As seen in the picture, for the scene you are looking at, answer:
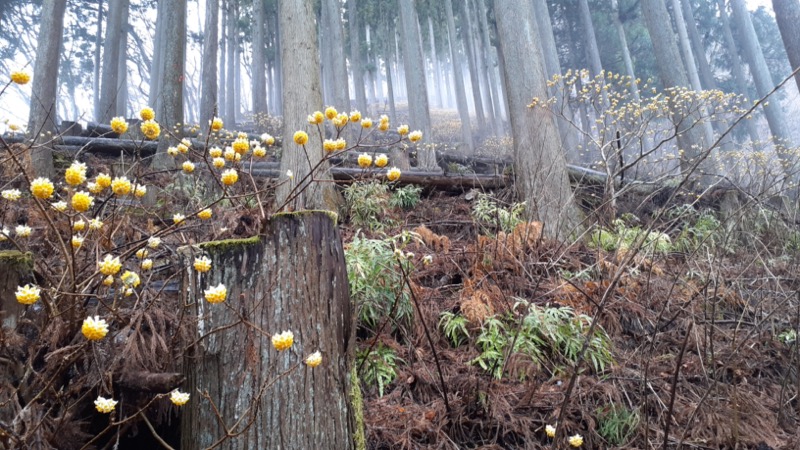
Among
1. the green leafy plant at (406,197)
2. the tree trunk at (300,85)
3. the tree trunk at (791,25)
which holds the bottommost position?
the green leafy plant at (406,197)

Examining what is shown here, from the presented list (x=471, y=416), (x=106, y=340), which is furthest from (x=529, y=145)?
(x=106, y=340)

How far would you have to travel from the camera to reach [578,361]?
63.5 inches

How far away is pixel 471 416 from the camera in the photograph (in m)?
2.43

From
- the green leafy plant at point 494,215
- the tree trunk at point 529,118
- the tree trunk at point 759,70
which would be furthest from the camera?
the tree trunk at point 759,70

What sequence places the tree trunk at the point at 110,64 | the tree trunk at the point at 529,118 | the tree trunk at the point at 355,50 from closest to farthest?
the tree trunk at the point at 529,118 < the tree trunk at the point at 110,64 < the tree trunk at the point at 355,50

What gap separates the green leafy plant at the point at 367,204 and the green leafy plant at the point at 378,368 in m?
2.64

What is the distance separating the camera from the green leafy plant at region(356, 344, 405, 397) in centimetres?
270

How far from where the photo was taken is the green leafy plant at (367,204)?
5.50 m

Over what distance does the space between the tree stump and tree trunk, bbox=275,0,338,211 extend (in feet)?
11.3

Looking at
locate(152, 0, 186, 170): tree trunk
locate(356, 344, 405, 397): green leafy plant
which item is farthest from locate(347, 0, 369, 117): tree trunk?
locate(356, 344, 405, 397): green leafy plant

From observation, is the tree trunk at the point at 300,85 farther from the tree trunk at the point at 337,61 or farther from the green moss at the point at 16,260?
the tree trunk at the point at 337,61

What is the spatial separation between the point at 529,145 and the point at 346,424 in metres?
4.65

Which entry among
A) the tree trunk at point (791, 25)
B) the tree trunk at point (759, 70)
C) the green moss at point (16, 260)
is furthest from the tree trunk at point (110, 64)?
the tree trunk at point (759, 70)

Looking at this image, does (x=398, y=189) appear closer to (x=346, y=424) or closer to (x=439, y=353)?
(x=439, y=353)
